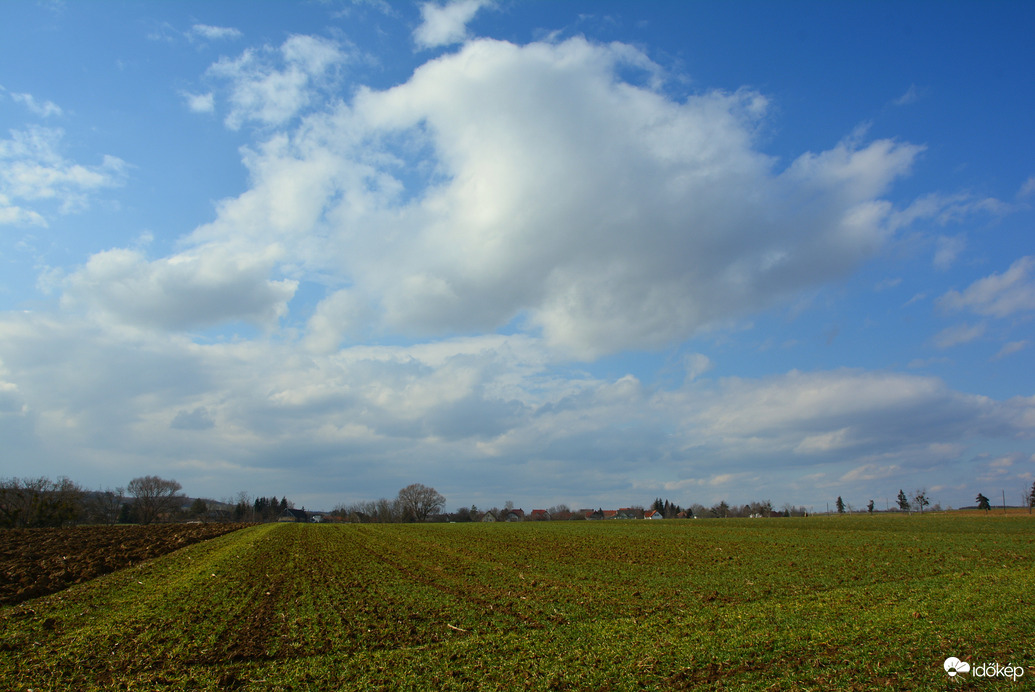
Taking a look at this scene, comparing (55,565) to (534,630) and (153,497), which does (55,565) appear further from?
(153,497)

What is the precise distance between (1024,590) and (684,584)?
9.41m

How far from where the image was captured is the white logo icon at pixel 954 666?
8430mm

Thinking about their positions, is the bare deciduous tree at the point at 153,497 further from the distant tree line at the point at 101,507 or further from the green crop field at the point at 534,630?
the green crop field at the point at 534,630

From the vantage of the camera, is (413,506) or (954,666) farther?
(413,506)

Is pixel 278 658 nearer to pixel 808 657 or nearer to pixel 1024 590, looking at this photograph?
pixel 808 657

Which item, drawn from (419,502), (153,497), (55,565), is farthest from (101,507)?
(55,565)

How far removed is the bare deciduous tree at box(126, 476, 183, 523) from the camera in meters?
146

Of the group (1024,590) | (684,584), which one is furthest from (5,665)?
(1024,590)

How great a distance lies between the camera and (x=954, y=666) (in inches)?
340

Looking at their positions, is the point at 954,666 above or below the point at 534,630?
above

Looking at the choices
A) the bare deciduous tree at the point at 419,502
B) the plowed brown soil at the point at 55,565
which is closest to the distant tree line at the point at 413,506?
the bare deciduous tree at the point at 419,502

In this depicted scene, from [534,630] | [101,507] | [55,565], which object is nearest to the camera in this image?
[534,630]

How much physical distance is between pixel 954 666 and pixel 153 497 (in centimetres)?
19148

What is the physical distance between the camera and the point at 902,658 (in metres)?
9.20
